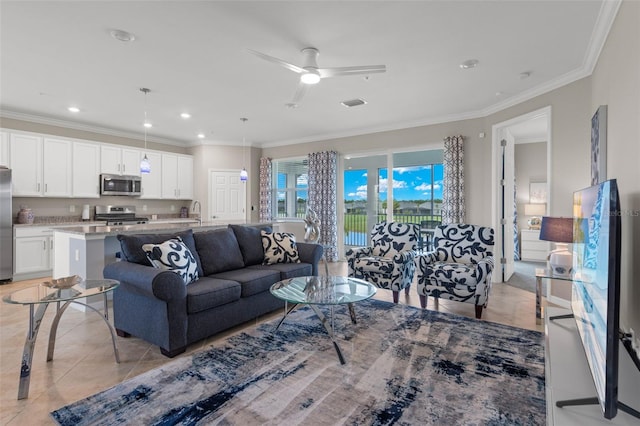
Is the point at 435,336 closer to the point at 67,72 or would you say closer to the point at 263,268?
the point at 263,268

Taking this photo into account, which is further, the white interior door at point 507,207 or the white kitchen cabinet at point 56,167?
the white kitchen cabinet at point 56,167

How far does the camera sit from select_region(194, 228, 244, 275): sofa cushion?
11.1 ft

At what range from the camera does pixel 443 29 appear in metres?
2.81

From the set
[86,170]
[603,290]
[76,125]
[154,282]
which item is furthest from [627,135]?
[76,125]

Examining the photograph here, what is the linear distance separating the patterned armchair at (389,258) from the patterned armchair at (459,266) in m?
0.27

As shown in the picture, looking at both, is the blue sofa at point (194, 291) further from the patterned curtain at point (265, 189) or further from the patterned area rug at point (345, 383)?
the patterned curtain at point (265, 189)

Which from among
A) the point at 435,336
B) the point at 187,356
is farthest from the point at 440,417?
the point at 187,356

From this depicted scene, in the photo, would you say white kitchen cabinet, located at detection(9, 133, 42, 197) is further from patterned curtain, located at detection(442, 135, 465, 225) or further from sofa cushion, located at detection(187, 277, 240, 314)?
patterned curtain, located at detection(442, 135, 465, 225)

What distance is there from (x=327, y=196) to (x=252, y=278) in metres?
3.88

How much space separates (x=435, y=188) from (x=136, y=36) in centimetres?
512

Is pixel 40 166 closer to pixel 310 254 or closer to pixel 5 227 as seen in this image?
pixel 5 227

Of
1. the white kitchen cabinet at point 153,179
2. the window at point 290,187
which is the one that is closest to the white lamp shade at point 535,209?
the window at point 290,187

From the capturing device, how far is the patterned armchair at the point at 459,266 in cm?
329

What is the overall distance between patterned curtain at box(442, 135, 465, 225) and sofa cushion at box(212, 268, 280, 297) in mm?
3371
